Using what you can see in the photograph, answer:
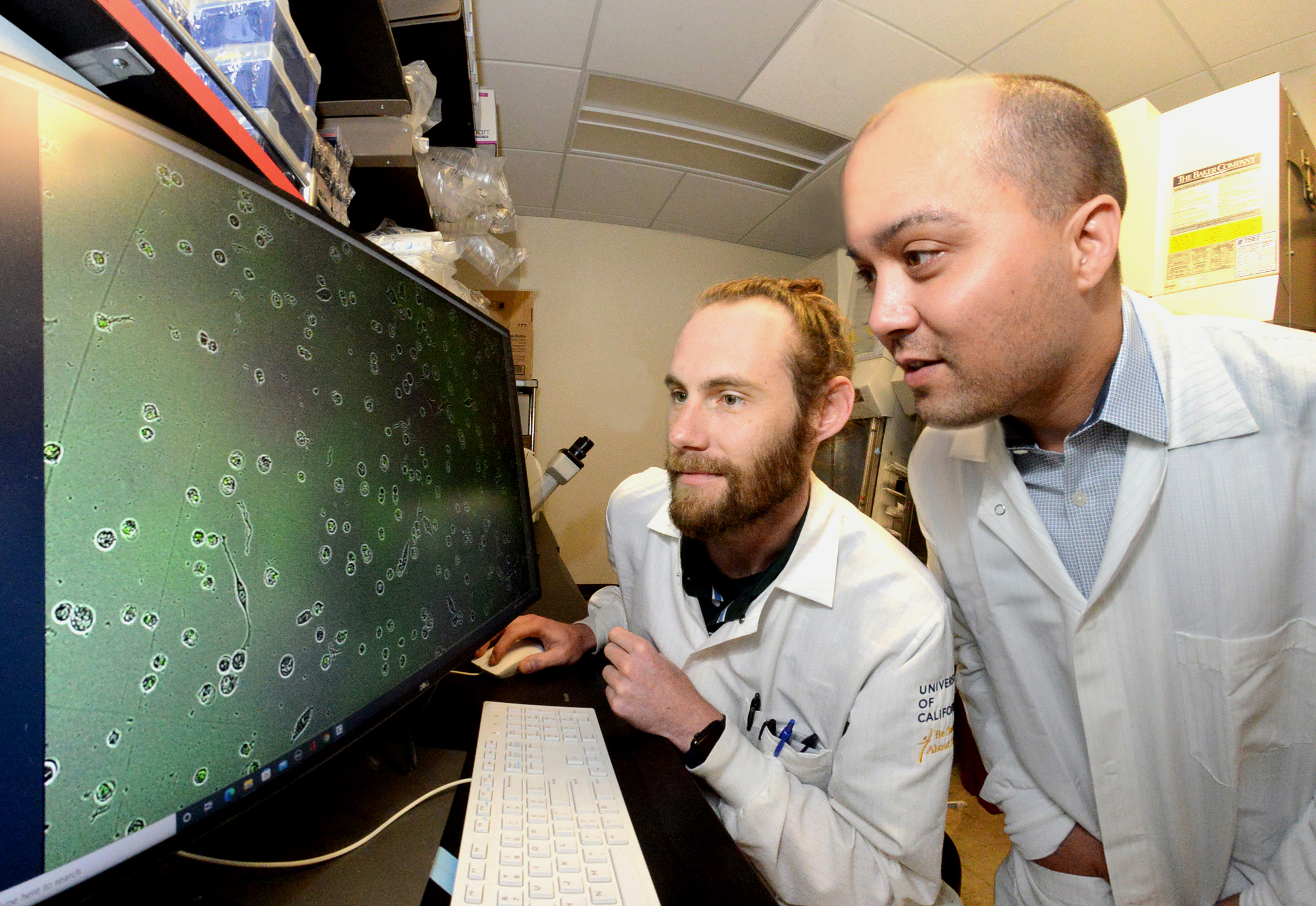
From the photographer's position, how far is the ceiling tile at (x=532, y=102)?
87.3 inches

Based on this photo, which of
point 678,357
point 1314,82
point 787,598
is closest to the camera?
point 787,598

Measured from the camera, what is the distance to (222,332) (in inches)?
13.9

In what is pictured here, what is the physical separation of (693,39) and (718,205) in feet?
4.54

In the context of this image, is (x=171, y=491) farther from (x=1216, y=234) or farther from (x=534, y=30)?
(x=534, y=30)

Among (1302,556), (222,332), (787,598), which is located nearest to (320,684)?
(222,332)

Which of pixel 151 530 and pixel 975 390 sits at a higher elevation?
pixel 975 390

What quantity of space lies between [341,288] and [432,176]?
132 centimetres

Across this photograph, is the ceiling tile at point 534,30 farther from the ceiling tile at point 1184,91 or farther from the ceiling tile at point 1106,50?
the ceiling tile at point 1184,91

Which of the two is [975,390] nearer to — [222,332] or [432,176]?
[222,332]

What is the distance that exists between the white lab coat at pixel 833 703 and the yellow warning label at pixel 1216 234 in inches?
39.7

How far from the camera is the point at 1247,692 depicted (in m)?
0.74

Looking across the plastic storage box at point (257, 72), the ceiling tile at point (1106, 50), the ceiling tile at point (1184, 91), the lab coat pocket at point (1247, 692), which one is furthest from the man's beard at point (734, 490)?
the ceiling tile at point (1184, 91)

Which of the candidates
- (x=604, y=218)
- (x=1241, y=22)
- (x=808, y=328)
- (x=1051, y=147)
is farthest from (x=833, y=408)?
(x=604, y=218)

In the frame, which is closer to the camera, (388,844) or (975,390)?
(388,844)
